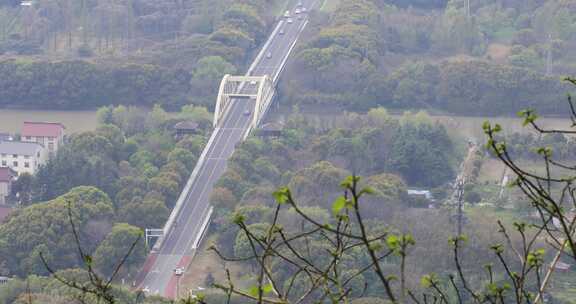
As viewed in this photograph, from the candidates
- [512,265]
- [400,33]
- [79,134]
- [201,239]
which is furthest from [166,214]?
[400,33]

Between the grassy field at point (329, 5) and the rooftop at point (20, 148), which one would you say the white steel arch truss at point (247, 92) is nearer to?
the rooftop at point (20, 148)

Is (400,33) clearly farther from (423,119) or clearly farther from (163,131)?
(163,131)

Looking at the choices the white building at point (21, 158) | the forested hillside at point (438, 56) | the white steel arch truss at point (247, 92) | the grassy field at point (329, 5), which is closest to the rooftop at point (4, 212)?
the white building at point (21, 158)

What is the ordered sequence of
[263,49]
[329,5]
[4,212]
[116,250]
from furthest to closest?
[329,5], [263,49], [4,212], [116,250]

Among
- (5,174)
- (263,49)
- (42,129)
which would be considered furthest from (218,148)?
(263,49)

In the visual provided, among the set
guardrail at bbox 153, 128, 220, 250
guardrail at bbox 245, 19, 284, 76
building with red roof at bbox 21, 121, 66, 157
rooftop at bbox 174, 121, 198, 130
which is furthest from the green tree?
guardrail at bbox 245, 19, 284, 76

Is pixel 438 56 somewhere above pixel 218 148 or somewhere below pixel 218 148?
above

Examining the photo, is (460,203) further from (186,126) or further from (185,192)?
(186,126)

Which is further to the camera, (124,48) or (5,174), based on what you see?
(124,48)

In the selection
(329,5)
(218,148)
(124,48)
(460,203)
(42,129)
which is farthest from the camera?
(329,5)
